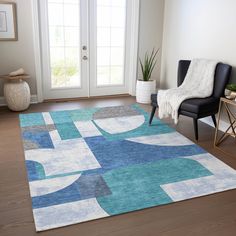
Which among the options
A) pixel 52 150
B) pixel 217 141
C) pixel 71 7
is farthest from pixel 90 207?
pixel 71 7

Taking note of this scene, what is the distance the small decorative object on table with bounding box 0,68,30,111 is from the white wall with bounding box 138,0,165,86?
6.80 ft

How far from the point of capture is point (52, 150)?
3123 mm

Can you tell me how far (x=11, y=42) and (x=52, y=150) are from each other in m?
2.22

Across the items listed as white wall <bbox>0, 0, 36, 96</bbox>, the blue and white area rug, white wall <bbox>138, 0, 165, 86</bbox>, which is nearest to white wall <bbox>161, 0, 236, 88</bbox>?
white wall <bbox>138, 0, 165, 86</bbox>

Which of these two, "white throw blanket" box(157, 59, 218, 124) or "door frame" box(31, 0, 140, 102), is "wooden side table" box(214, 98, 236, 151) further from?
"door frame" box(31, 0, 140, 102)

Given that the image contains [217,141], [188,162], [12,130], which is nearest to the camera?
[188,162]

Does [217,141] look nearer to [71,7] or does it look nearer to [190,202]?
[190,202]

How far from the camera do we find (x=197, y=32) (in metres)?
4.20

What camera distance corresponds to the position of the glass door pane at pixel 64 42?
15.1 ft

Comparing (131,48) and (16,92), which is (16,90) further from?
(131,48)

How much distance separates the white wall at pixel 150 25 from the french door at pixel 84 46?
9.2 inches

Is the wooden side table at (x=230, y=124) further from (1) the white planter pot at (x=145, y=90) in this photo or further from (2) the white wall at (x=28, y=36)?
(2) the white wall at (x=28, y=36)

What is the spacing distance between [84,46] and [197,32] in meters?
1.87

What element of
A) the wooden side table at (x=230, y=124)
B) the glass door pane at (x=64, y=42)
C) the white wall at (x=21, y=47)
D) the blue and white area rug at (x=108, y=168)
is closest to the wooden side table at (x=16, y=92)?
the white wall at (x=21, y=47)
